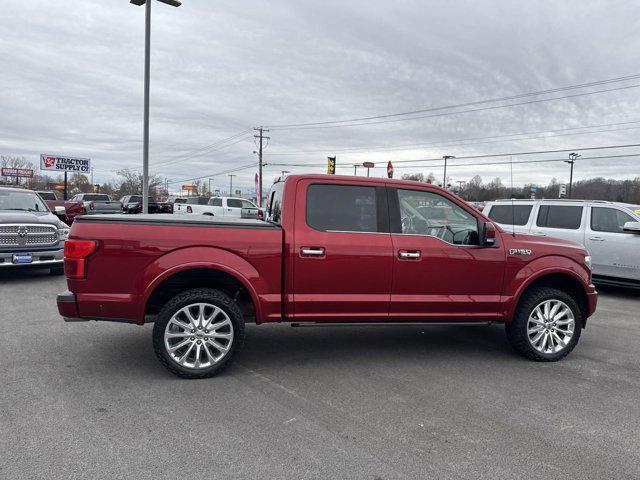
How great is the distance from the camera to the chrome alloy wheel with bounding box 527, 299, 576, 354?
5.23 metres

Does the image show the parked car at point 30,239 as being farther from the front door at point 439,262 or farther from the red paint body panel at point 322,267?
the front door at point 439,262

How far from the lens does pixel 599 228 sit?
9602 mm

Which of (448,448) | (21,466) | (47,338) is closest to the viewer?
(21,466)

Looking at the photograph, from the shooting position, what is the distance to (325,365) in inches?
194

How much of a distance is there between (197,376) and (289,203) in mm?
1862

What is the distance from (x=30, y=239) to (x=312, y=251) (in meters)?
6.98

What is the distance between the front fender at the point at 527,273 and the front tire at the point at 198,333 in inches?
113

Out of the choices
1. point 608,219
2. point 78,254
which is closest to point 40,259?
point 78,254

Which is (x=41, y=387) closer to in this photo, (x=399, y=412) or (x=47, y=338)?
(x=47, y=338)

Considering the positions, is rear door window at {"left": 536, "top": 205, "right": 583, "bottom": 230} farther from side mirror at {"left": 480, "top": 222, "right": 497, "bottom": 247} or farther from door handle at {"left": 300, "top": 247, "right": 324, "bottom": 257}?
door handle at {"left": 300, "top": 247, "right": 324, "bottom": 257}

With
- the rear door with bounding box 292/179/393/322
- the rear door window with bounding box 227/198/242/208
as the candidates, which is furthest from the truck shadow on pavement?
the rear door window with bounding box 227/198/242/208

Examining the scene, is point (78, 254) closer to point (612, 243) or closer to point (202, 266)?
point (202, 266)

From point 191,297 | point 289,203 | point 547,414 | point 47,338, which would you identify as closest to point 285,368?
point 191,297

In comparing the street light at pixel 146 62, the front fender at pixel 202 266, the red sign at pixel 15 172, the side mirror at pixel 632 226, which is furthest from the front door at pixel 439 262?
the red sign at pixel 15 172
